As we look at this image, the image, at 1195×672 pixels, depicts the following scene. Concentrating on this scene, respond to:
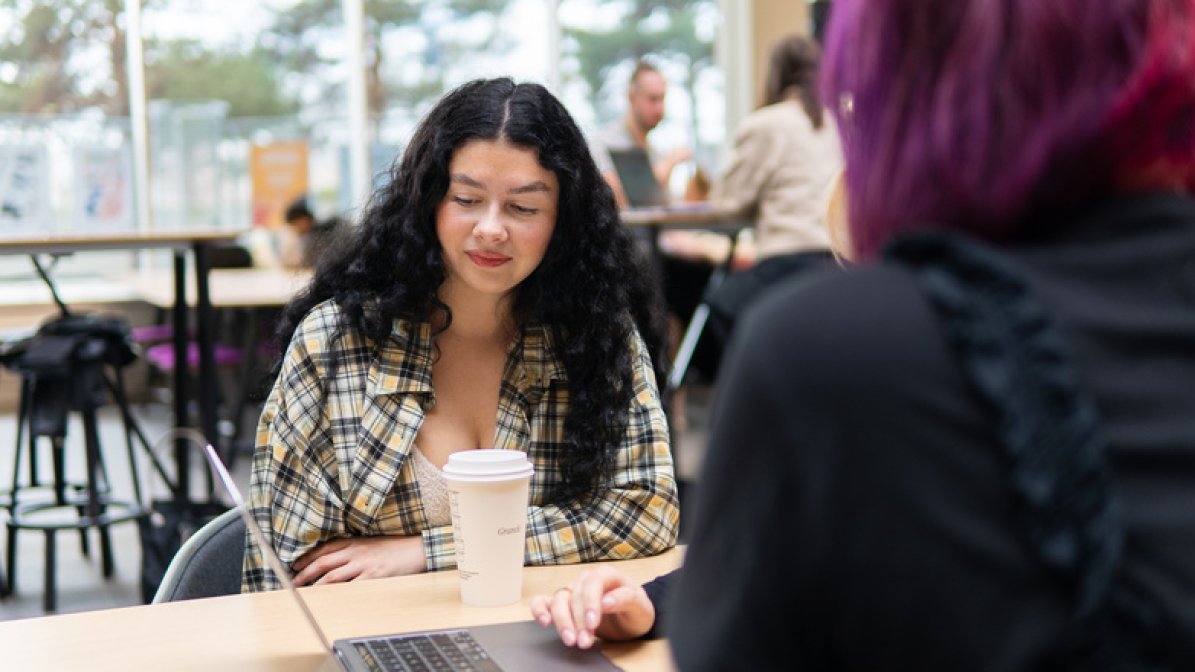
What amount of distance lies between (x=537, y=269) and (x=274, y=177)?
6.13 meters

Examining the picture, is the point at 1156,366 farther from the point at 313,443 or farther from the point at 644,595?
the point at 313,443

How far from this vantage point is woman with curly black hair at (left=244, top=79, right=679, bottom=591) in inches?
61.6

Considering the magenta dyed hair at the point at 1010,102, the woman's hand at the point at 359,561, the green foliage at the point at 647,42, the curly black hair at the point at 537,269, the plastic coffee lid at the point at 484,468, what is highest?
the green foliage at the point at 647,42

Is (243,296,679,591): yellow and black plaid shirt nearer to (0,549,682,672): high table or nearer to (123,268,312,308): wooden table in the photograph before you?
(0,549,682,672): high table

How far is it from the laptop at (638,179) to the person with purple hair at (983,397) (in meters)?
4.18

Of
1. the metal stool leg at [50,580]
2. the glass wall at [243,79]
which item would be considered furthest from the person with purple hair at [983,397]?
the glass wall at [243,79]

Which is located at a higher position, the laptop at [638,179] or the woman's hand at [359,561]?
the laptop at [638,179]

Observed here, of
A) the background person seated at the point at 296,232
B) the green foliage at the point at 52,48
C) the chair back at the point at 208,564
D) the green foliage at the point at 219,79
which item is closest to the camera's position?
the chair back at the point at 208,564

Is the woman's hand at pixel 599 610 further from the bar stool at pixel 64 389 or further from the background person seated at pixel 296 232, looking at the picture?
the background person seated at pixel 296 232

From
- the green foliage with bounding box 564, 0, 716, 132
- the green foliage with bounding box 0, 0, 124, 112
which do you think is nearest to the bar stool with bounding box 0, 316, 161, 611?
the green foliage with bounding box 0, 0, 124, 112

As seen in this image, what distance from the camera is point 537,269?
5.84ft

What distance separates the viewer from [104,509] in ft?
12.6

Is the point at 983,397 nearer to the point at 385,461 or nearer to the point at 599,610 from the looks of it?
the point at 599,610

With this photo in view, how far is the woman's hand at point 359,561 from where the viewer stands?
1.51 meters
